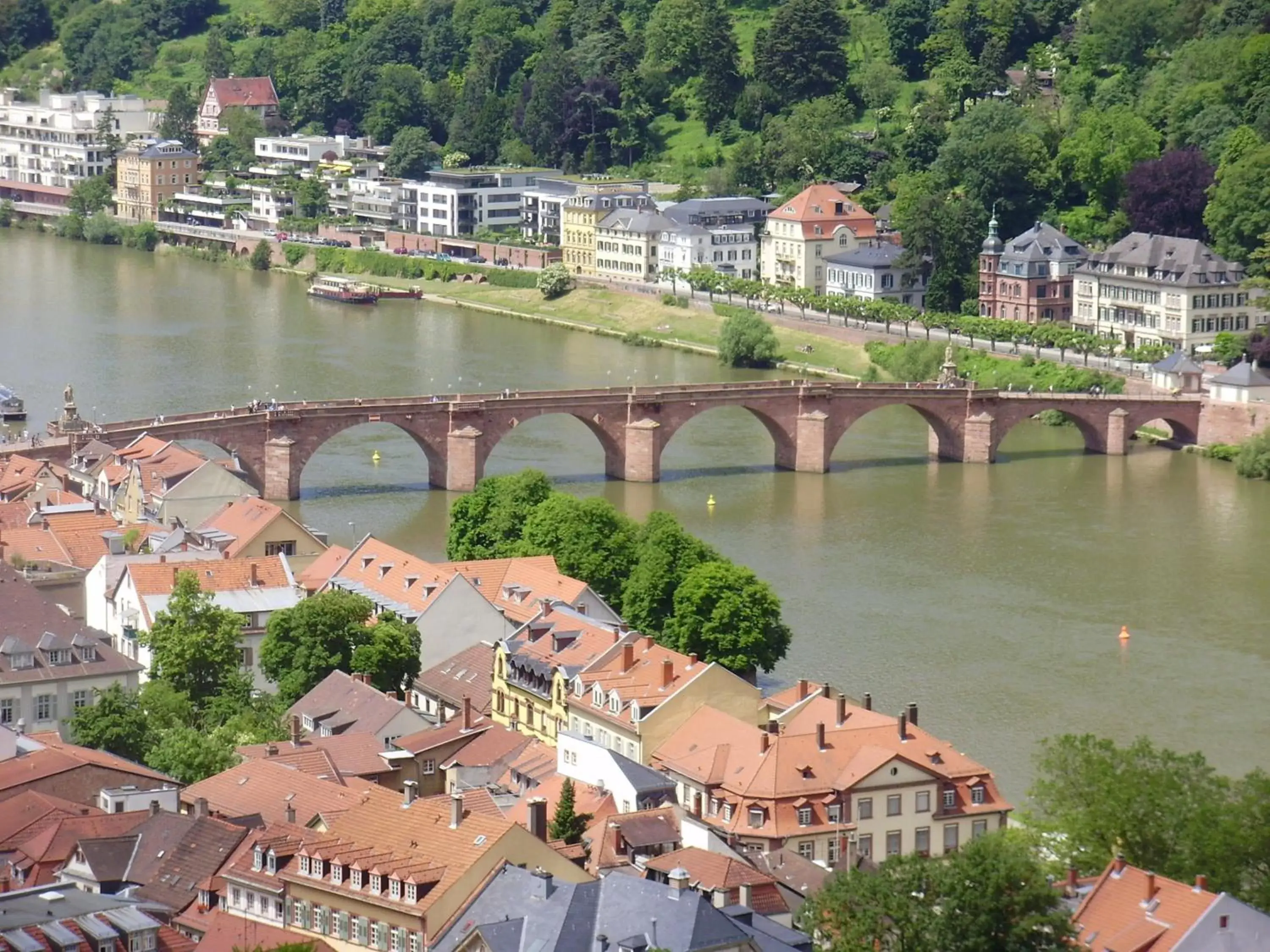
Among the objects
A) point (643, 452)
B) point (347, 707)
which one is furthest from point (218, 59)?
point (347, 707)

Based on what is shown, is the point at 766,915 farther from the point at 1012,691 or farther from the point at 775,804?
the point at 1012,691

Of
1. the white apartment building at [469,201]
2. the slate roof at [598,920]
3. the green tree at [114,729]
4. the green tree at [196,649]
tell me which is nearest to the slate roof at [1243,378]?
the green tree at [196,649]

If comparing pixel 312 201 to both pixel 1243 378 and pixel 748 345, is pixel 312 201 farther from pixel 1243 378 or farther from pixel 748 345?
pixel 1243 378

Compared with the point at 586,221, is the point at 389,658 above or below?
below

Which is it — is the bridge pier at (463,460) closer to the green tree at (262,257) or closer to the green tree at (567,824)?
the green tree at (567,824)

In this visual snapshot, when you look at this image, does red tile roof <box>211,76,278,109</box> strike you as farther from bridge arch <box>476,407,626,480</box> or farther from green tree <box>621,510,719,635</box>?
green tree <box>621,510,719,635</box>

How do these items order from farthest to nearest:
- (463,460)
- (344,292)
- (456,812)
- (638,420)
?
(344,292) < (638,420) < (463,460) < (456,812)
